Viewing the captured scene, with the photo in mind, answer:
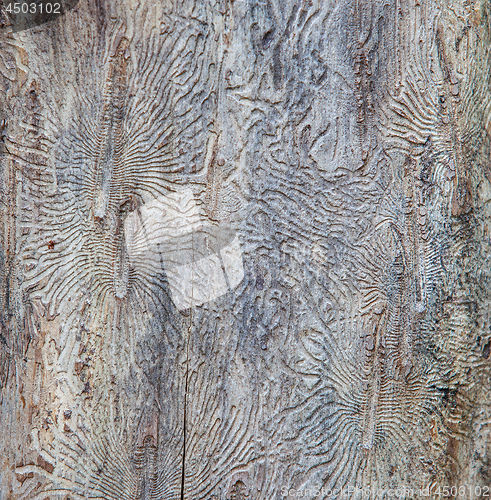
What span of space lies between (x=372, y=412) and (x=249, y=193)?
58 cm

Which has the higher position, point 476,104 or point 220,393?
point 476,104

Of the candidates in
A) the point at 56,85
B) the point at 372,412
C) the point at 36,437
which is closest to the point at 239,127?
the point at 56,85

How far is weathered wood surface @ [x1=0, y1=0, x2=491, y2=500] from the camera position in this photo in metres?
Answer: 0.98

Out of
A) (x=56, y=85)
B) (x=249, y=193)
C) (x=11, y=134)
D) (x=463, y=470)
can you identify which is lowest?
(x=463, y=470)

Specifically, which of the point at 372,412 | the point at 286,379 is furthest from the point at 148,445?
the point at 372,412

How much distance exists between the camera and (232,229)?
38.8 inches

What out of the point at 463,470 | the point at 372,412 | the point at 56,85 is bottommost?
the point at 463,470

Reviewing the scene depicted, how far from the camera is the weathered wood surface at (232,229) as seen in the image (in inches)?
38.4

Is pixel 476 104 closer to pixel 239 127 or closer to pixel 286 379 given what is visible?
pixel 239 127

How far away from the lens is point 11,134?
991 mm

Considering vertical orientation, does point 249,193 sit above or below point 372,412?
above

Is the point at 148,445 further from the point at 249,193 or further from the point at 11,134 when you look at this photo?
the point at 11,134

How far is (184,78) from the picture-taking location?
979mm

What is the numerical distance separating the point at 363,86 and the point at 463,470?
0.93 m
